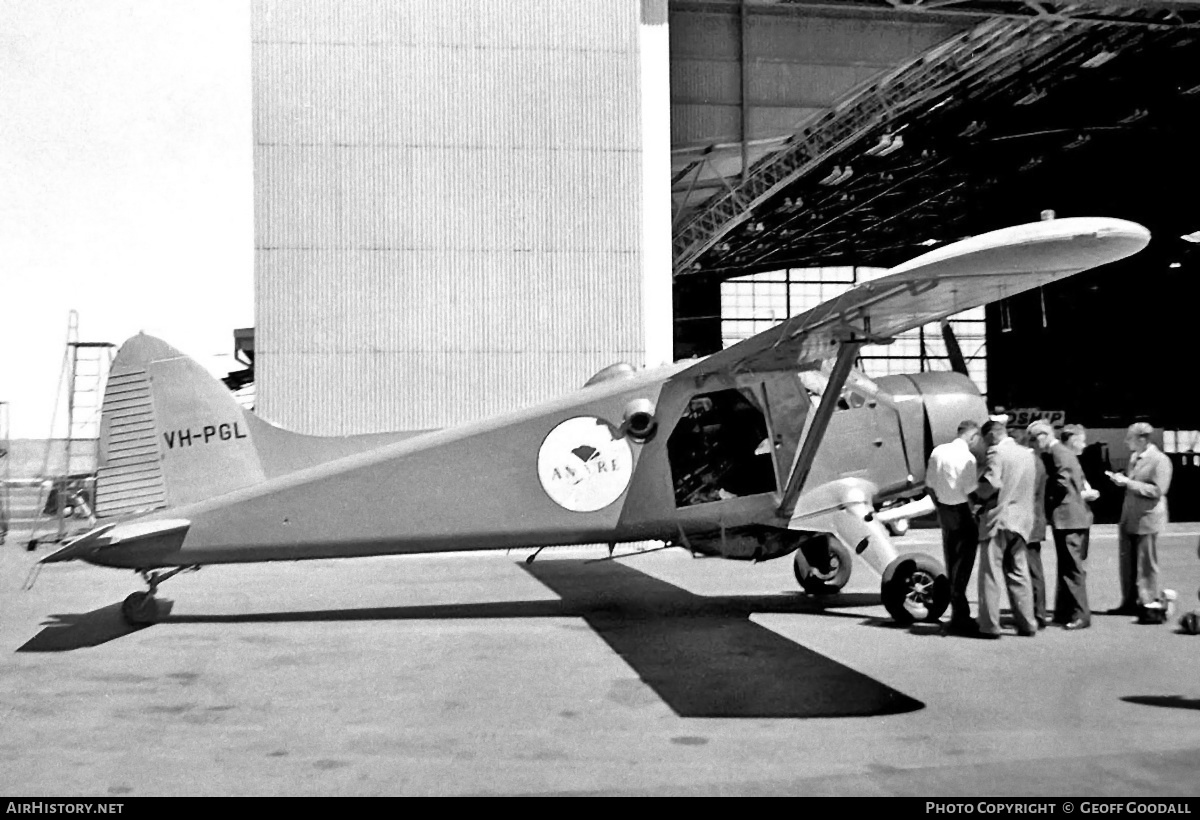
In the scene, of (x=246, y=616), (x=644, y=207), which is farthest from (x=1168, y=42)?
(x=246, y=616)

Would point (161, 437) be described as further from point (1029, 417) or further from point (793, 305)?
point (793, 305)

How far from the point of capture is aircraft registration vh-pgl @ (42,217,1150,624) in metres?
9.21

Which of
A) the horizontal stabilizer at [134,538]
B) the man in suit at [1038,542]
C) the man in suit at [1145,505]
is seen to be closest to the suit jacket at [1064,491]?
the man in suit at [1038,542]

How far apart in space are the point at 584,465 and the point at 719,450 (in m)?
1.34

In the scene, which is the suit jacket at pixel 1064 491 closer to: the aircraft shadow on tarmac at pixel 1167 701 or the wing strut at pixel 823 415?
the wing strut at pixel 823 415

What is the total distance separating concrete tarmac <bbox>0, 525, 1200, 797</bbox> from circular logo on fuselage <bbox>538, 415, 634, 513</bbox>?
121cm

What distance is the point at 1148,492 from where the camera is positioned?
9.30 meters

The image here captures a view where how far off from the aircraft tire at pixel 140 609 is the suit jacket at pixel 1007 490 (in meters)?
7.68

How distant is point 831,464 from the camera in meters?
9.88

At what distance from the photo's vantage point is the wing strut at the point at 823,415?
9.02 m

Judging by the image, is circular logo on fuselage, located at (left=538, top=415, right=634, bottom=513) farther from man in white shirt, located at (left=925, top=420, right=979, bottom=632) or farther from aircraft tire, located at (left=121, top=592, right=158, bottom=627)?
aircraft tire, located at (left=121, top=592, right=158, bottom=627)

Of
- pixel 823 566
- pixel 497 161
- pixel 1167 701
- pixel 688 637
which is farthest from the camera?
pixel 497 161

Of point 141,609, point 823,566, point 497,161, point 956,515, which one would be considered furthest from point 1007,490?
point 497,161

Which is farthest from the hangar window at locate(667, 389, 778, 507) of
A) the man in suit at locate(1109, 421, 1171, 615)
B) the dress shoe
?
the man in suit at locate(1109, 421, 1171, 615)
